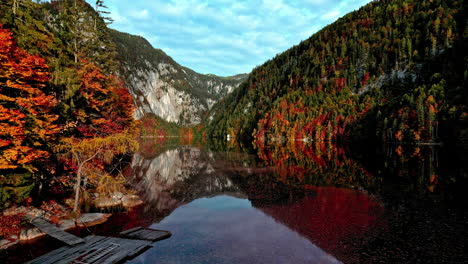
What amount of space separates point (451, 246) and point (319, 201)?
470 inches

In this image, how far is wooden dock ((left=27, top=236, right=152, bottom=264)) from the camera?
12961mm

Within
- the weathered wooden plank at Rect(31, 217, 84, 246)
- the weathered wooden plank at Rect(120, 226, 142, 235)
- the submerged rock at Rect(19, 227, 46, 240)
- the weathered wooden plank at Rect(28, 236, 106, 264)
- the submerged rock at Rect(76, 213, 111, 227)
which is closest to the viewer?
the weathered wooden plank at Rect(28, 236, 106, 264)

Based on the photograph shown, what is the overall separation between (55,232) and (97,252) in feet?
16.5

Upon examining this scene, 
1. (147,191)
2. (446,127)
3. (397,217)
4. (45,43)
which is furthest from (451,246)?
(446,127)

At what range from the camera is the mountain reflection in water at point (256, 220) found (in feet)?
47.7

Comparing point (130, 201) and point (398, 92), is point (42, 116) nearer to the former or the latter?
point (130, 201)

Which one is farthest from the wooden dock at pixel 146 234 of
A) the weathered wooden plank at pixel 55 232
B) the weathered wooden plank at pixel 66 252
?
the weathered wooden plank at pixel 55 232

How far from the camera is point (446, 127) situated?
300 ft

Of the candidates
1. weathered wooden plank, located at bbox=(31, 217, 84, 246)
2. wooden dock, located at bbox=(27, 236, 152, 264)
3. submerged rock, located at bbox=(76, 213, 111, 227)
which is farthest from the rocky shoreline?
wooden dock, located at bbox=(27, 236, 152, 264)

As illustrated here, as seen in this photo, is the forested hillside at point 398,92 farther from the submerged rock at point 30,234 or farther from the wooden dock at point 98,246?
the submerged rock at point 30,234

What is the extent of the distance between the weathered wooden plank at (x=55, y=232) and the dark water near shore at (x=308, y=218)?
2.79 ft

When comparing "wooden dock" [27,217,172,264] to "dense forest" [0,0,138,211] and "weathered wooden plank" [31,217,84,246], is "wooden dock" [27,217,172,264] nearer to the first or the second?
"weathered wooden plank" [31,217,84,246]

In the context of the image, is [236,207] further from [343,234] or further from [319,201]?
[343,234]

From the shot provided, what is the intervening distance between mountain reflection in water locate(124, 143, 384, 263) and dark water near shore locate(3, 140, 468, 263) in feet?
0.21
